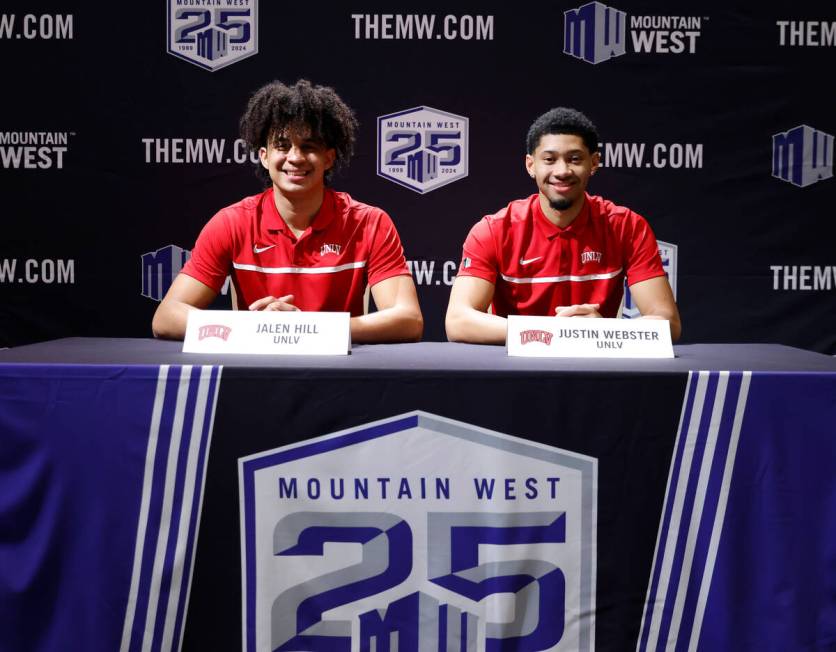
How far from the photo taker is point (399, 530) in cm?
129

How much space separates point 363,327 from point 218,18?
1891mm

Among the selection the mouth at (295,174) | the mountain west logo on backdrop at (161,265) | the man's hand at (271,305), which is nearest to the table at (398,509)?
the man's hand at (271,305)

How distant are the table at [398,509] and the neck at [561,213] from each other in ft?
3.41

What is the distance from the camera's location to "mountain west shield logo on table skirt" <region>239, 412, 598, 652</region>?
4.22ft

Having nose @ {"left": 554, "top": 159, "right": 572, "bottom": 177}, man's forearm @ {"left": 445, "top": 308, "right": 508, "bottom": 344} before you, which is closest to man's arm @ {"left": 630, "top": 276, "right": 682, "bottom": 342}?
nose @ {"left": 554, "top": 159, "right": 572, "bottom": 177}

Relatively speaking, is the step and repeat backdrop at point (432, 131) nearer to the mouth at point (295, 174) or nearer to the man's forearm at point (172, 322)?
the mouth at point (295, 174)

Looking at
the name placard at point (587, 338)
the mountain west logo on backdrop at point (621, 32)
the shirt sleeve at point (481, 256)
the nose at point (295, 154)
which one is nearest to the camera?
the name placard at point (587, 338)

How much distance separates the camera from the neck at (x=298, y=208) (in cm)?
215

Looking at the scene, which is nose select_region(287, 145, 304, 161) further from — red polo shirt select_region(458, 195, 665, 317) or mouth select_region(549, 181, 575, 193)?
mouth select_region(549, 181, 575, 193)

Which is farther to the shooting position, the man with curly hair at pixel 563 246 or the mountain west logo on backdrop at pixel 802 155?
the mountain west logo on backdrop at pixel 802 155

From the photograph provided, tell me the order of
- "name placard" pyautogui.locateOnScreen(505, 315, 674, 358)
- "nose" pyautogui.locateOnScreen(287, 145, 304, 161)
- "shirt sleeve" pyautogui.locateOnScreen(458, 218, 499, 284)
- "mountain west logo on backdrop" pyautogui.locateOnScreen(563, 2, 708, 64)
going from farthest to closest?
"mountain west logo on backdrop" pyautogui.locateOnScreen(563, 2, 708, 64), "shirt sleeve" pyautogui.locateOnScreen(458, 218, 499, 284), "nose" pyautogui.locateOnScreen(287, 145, 304, 161), "name placard" pyautogui.locateOnScreen(505, 315, 674, 358)

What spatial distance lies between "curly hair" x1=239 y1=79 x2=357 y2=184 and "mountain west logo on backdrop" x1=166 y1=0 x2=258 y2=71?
932 millimetres

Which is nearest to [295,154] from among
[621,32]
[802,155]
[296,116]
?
[296,116]

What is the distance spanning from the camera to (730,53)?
121 inches
